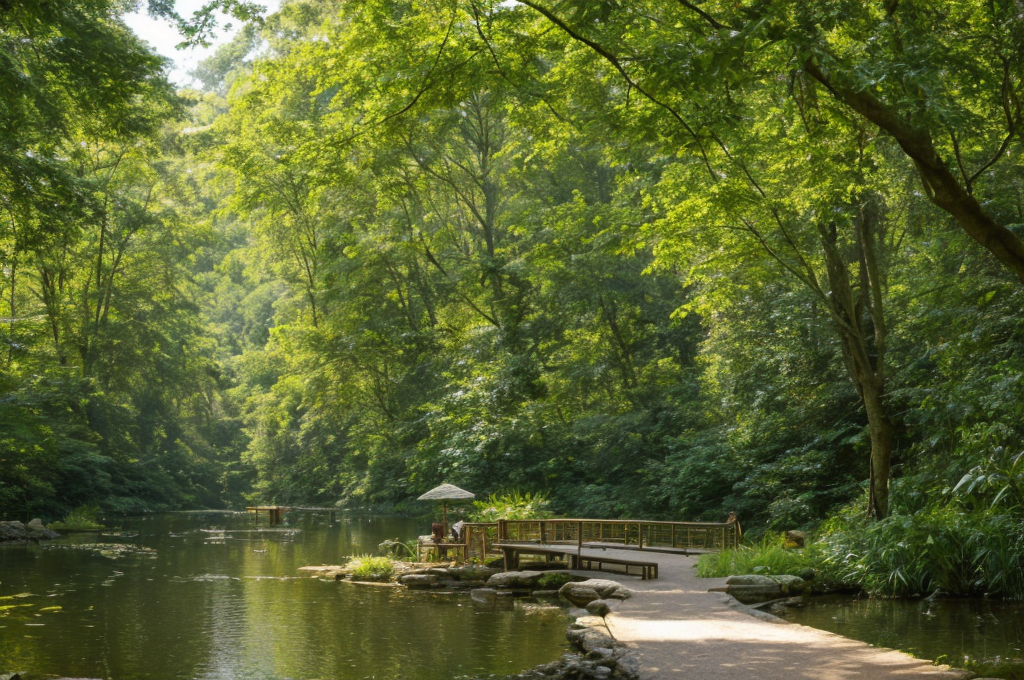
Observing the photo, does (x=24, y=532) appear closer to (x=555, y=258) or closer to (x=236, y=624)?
(x=236, y=624)

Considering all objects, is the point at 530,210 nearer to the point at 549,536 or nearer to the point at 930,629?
the point at 549,536

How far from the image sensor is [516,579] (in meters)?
15.8

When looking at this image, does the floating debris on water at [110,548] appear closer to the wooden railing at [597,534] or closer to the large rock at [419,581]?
the large rock at [419,581]

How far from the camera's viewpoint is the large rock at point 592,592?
12.5 m

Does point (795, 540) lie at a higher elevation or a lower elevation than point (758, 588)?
higher

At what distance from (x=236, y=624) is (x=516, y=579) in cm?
534

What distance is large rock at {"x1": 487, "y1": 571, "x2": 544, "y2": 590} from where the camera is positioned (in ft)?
51.4

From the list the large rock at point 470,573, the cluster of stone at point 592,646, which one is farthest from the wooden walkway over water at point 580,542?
the cluster of stone at point 592,646

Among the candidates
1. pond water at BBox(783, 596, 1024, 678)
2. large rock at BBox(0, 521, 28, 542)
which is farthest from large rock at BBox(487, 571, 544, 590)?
large rock at BBox(0, 521, 28, 542)

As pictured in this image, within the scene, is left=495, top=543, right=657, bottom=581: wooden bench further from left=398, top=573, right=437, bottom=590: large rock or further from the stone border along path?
the stone border along path

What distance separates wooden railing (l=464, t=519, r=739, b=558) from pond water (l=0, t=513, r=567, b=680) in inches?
108

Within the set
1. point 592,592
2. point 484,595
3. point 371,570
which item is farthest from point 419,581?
point 592,592

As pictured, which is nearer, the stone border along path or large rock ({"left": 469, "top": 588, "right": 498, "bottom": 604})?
the stone border along path

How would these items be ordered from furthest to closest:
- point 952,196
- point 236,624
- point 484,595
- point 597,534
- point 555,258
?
1. point 555,258
2. point 597,534
3. point 484,595
4. point 236,624
5. point 952,196
